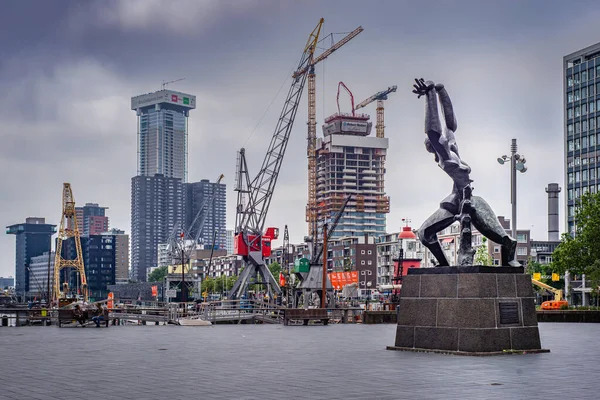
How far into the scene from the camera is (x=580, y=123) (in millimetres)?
140500

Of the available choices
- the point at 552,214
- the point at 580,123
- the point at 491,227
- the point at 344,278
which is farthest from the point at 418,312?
the point at 552,214

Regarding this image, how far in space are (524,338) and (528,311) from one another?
801 mm

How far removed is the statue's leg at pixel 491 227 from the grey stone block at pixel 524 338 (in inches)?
114

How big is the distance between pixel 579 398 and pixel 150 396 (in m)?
7.22

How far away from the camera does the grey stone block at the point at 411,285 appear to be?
81.1 feet

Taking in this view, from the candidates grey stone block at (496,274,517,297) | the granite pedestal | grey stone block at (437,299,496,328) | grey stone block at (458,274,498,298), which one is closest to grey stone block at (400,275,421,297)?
the granite pedestal

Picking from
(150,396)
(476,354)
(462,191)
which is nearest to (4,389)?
(150,396)

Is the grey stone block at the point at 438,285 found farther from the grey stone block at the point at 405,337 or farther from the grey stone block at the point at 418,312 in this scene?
the grey stone block at the point at 405,337

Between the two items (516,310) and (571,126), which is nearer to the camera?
(516,310)

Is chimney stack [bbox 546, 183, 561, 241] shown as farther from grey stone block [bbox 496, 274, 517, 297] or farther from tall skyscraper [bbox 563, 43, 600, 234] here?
grey stone block [bbox 496, 274, 517, 297]

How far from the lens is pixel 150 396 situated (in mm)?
14094

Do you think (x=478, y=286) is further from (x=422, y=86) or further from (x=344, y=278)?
(x=344, y=278)

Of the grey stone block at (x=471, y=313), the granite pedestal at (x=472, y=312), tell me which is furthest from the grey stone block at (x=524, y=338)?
the grey stone block at (x=471, y=313)

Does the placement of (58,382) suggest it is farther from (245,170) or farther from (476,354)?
(245,170)
